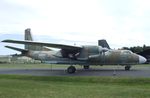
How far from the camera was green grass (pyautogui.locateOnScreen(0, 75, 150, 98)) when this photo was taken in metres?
15.7

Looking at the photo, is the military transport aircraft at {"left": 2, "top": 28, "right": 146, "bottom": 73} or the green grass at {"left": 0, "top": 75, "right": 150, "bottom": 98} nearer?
the green grass at {"left": 0, "top": 75, "right": 150, "bottom": 98}

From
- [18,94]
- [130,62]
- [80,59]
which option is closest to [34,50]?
[80,59]

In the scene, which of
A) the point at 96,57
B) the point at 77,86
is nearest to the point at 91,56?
the point at 96,57

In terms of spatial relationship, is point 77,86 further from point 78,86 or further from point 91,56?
point 91,56

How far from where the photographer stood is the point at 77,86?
21.2 metres

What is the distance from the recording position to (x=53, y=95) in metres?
15.7

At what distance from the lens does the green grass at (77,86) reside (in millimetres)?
15672

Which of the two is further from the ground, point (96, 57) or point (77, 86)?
point (96, 57)

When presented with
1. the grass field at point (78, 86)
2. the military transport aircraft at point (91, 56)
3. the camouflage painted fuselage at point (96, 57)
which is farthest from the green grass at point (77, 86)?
the camouflage painted fuselage at point (96, 57)

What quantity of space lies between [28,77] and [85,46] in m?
9.50

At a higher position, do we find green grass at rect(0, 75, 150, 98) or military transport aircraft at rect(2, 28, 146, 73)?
military transport aircraft at rect(2, 28, 146, 73)

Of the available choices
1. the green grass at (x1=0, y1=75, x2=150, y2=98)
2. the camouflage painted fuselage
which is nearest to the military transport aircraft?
the camouflage painted fuselage

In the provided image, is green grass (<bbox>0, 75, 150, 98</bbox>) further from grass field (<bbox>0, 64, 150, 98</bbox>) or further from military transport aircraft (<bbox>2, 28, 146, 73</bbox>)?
A: military transport aircraft (<bbox>2, 28, 146, 73</bbox>)

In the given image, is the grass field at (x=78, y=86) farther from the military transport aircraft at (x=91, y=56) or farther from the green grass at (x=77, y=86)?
the military transport aircraft at (x=91, y=56)
